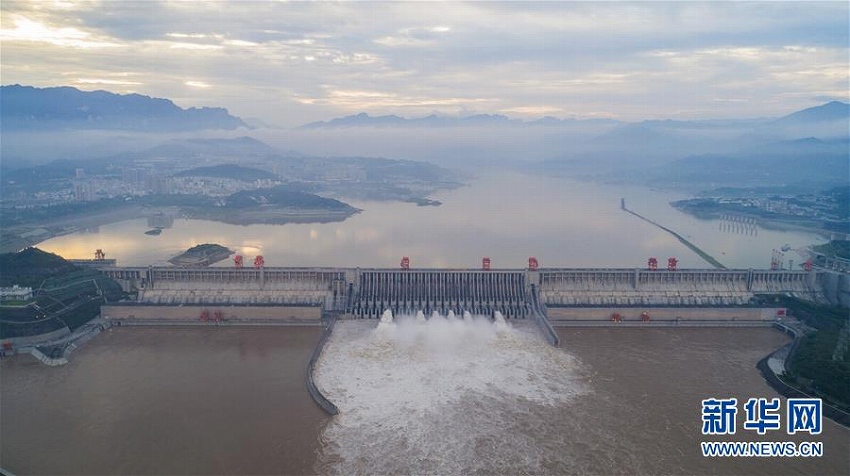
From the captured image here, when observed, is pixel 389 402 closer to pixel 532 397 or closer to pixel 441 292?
pixel 532 397

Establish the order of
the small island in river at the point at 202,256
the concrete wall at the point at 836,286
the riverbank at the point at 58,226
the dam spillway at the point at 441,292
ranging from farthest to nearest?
the riverbank at the point at 58,226 → the small island in river at the point at 202,256 → the concrete wall at the point at 836,286 → the dam spillway at the point at 441,292

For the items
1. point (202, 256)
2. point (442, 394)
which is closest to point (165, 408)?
point (442, 394)

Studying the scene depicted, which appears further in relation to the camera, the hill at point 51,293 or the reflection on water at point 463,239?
the reflection on water at point 463,239

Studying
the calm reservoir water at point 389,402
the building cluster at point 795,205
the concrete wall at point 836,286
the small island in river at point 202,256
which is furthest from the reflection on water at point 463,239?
the calm reservoir water at point 389,402

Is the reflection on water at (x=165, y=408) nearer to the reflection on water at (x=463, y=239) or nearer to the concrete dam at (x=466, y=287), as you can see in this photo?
the concrete dam at (x=466, y=287)

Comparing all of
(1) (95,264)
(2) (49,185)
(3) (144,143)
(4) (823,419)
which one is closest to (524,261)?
(4) (823,419)

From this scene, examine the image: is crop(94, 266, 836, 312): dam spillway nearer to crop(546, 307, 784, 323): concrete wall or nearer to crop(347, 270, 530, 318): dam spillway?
crop(347, 270, 530, 318): dam spillway

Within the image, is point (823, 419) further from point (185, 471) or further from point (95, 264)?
point (95, 264)
